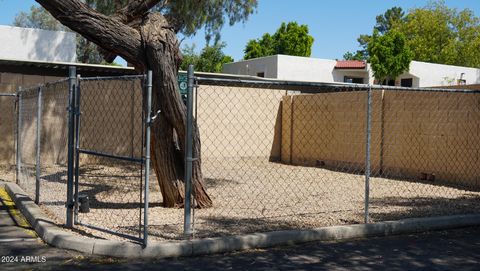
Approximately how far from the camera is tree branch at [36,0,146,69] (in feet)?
24.7

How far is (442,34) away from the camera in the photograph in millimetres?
45938

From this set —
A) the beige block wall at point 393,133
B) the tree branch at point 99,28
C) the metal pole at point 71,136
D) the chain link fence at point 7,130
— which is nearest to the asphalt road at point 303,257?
the metal pole at point 71,136

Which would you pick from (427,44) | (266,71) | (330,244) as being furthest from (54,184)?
(427,44)

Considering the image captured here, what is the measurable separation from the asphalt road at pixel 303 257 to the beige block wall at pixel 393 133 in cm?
593

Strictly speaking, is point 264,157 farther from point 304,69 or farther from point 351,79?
point 351,79

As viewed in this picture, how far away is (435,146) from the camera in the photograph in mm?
13000

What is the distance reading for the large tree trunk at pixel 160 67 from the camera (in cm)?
770

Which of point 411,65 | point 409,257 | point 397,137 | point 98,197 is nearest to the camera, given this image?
point 409,257

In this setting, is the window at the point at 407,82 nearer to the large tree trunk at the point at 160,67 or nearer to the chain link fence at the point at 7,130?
the chain link fence at the point at 7,130

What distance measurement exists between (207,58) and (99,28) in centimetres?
3948

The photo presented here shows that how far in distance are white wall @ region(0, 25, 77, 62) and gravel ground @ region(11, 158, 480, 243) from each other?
9.89 meters

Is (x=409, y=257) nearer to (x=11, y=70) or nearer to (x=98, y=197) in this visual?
(x=98, y=197)

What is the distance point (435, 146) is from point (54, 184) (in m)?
8.86

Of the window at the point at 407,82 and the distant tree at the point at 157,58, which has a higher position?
the window at the point at 407,82
